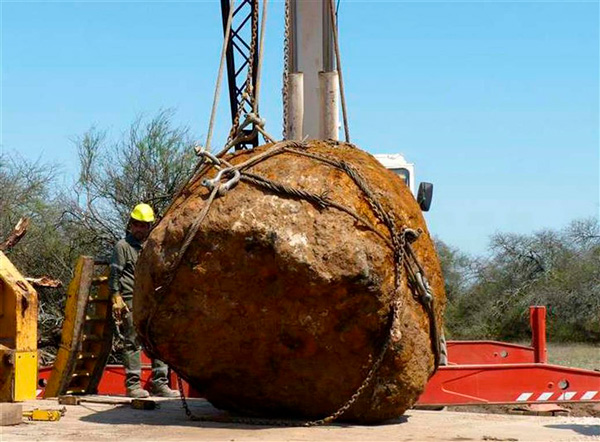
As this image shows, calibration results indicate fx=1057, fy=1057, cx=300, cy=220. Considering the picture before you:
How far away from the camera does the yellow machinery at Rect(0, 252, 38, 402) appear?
8.59m

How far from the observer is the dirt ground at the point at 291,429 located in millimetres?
6688

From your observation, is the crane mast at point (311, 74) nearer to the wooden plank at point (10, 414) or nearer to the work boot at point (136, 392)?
the work boot at point (136, 392)

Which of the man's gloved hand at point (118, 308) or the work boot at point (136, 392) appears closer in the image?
the man's gloved hand at point (118, 308)

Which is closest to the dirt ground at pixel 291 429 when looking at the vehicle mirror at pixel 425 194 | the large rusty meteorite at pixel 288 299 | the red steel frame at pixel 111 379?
the large rusty meteorite at pixel 288 299

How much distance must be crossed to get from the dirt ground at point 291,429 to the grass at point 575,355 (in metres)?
11.2

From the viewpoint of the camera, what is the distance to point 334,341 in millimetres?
6969

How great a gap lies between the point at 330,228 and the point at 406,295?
749 mm

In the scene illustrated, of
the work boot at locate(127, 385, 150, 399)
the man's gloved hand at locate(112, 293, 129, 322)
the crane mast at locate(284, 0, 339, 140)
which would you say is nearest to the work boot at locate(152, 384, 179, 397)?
the work boot at locate(127, 385, 150, 399)

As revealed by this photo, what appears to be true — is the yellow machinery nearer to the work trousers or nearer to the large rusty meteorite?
the work trousers

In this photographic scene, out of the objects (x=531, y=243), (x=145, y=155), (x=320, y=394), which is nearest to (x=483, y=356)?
(x=320, y=394)

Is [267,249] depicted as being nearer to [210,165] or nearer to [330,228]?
[330,228]

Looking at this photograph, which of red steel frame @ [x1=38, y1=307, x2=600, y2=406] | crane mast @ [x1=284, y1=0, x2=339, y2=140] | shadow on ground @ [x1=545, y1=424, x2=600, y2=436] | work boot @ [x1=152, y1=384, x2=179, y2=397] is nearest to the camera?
shadow on ground @ [x1=545, y1=424, x2=600, y2=436]

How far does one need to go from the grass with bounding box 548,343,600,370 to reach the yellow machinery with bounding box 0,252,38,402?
11990 mm

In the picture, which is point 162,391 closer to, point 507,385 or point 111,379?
point 111,379
